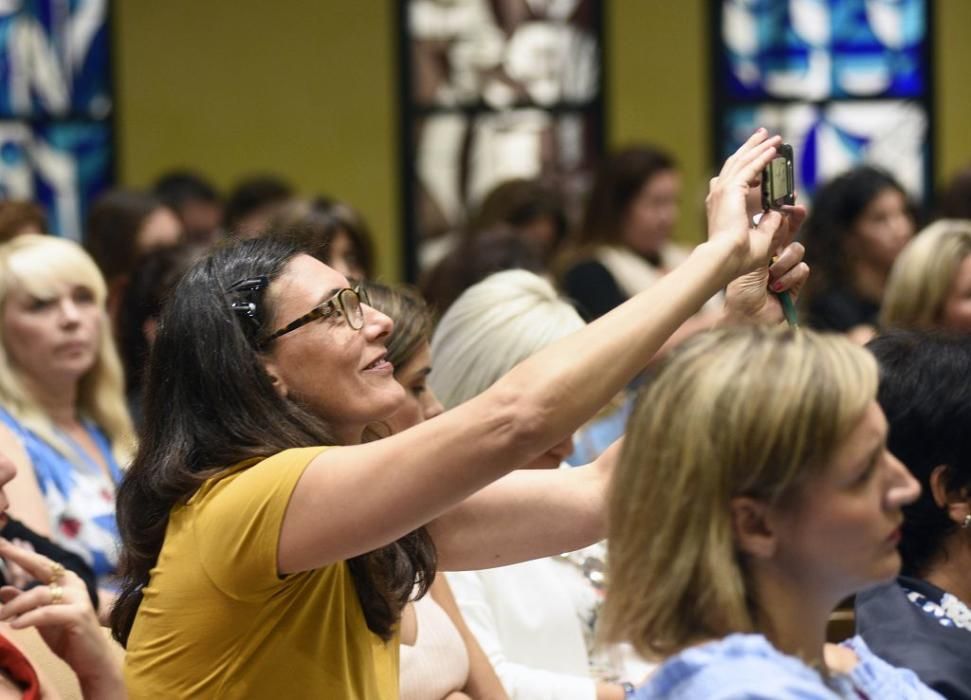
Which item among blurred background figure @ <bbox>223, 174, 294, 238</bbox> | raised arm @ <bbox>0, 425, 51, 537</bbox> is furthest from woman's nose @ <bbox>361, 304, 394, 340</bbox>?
blurred background figure @ <bbox>223, 174, 294, 238</bbox>

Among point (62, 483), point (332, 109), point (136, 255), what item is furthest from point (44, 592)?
point (332, 109)

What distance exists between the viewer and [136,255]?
5.08m

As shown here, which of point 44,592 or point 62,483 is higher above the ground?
point 44,592

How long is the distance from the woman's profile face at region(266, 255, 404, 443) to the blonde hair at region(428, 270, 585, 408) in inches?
31.2

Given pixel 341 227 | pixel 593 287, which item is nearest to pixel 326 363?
pixel 341 227

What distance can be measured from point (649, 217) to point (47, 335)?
2.46 metres

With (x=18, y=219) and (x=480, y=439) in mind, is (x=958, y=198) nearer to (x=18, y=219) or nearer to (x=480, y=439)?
(x=18, y=219)

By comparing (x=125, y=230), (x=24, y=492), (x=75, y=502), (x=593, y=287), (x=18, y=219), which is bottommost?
(x=75, y=502)

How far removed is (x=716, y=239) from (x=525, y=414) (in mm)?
Answer: 316

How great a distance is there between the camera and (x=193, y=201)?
Answer: 22.9 feet

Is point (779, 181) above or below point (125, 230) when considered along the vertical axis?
above

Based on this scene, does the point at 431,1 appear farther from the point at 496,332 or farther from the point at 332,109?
the point at 496,332

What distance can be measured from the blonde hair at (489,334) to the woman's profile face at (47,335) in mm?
1136

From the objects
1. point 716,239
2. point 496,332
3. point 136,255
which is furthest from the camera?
point 136,255
